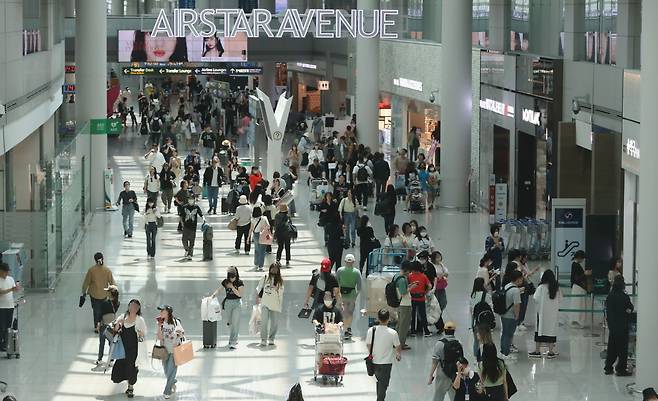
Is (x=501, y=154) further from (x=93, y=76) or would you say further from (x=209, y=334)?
(x=209, y=334)

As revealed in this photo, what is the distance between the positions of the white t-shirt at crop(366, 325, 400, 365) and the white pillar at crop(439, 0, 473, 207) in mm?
20733

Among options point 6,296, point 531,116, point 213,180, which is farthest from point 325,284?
point 213,180

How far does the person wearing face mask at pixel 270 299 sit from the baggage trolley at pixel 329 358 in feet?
6.18

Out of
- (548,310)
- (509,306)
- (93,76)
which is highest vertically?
(93,76)

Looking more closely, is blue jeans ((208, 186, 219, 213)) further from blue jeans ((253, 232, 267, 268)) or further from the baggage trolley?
the baggage trolley

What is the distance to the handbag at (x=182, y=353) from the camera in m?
16.9

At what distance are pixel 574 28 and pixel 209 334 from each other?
1173cm

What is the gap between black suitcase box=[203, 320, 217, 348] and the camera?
1964 centimetres

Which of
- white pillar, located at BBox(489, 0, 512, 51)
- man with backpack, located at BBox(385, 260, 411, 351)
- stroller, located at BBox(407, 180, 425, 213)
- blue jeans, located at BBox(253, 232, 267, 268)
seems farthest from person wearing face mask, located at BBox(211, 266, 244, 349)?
stroller, located at BBox(407, 180, 425, 213)

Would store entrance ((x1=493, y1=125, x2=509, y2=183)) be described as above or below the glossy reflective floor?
above

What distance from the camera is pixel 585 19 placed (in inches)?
1077

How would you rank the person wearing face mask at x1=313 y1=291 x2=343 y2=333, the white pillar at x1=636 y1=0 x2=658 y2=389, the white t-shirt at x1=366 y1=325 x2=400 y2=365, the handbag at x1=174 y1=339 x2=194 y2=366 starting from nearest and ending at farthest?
the white t-shirt at x1=366 y1=325 x2=400 y2=365 → the white pillar at x1=636 y1=0 x2=658 y2=389 → the handbag at x1=174 y1=339 x2=194 y2=366 → the person wearing face mask at x1=313 y1=291 x2=343 y2=333

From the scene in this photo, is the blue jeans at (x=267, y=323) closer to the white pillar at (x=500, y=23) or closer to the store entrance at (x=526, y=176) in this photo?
the store entrance at (x=526, y=176)

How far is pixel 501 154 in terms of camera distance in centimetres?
3462
